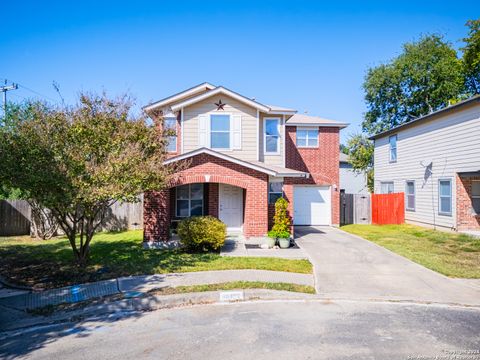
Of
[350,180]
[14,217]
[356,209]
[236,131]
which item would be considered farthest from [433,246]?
[350,180]

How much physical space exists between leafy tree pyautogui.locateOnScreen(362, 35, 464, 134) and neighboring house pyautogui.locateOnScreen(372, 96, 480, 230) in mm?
18459

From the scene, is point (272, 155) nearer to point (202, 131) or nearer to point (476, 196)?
point (202, 131)

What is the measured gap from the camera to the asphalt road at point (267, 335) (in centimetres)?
473

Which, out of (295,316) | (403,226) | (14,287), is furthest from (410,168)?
(14,287)

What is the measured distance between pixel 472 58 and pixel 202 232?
1340 inches

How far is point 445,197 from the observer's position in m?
16.2

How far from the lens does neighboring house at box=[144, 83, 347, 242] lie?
1279 centimetres

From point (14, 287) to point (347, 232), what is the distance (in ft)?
47.1

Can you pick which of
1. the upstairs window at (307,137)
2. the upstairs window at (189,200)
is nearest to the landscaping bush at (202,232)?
the upstairs window at (189,200)

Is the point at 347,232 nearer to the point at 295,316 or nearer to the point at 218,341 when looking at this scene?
the point at 295,316

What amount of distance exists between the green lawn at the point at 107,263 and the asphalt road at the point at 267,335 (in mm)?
2630

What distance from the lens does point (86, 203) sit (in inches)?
339

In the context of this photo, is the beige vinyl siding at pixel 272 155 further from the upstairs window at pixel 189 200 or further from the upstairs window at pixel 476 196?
the upstairs window at pixel 476 196

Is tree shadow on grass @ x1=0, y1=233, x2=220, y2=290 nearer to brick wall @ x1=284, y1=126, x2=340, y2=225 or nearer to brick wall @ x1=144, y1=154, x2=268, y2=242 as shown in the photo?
brick wall @ x1=144, y1=154, x2=268, y2=242
